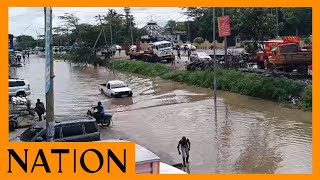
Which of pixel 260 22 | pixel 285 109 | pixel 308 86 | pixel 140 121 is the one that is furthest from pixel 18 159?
pixel 260 22

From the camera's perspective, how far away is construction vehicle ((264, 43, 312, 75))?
29016 mm

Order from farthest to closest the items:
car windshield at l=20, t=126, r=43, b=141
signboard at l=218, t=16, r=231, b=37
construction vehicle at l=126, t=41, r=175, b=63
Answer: construction vehicle at l=126, t=41, r=175, b=63, signboard at l=218, t=16, r=231, b=37, car windshield at l=20, t=126, r=43, b=141

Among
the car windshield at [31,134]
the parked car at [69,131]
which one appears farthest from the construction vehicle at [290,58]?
the car windshield at [31,134]

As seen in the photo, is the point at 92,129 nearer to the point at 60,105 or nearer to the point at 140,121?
the point at 140,121

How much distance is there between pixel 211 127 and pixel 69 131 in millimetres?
7203

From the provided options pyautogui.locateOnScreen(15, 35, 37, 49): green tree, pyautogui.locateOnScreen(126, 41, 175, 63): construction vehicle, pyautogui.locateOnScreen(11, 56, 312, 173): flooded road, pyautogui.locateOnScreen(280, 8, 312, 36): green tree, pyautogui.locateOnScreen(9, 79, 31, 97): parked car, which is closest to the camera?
pyautogui.locateOnScreen(11, 56, 312, 173): flooded road

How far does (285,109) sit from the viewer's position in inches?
934

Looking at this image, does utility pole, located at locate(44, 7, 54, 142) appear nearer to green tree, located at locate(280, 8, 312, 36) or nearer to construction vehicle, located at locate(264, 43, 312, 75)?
construction vehicle, located at locate(264, 43, 312, 75)

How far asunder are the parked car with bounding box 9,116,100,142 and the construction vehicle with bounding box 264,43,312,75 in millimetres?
18192

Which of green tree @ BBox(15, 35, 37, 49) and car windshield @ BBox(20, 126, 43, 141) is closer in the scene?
car windshield @ BBox(20, 126, 43, 141)

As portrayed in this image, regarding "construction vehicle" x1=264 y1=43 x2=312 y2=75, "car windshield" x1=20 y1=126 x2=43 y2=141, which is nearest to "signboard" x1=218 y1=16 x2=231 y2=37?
"construction vehicle" x1=264 y1=43 x2=312 y2=75

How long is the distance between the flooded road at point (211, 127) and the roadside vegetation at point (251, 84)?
70 cm

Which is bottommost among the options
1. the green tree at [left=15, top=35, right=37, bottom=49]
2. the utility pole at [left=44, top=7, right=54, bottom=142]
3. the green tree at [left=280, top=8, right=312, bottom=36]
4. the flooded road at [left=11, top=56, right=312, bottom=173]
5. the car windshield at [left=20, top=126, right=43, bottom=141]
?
the flooded road at [left=11, top=56, right=312, bottom=173]

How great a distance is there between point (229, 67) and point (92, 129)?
69.1 ft
